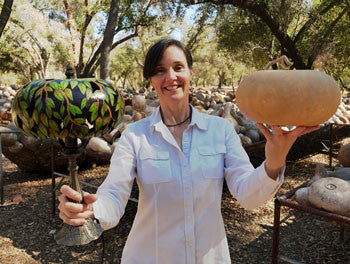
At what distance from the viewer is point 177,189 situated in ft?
4.72

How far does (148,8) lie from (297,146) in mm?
11446

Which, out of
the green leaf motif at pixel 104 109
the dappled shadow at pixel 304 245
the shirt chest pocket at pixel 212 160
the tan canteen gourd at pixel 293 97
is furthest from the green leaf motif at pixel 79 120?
the dappled shadow at pixel 304 245

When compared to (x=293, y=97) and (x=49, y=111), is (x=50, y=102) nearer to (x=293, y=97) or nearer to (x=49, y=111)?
(x=49, y=111)

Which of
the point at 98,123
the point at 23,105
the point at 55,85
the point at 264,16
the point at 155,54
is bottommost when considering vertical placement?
the point at 98,123

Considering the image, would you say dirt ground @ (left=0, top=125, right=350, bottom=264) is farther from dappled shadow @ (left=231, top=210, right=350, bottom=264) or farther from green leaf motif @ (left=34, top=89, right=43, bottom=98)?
green leaf motif @ (left=34, top=89, right=43, bottom=98)

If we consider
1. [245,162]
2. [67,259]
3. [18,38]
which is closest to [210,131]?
[245,162]

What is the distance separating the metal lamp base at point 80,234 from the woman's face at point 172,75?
5.42 feet

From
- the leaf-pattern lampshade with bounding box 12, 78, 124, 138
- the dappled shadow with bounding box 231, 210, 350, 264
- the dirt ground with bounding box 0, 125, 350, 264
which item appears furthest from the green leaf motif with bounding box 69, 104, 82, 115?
the dappled shadow with bounding box 231, 210, 350, 264

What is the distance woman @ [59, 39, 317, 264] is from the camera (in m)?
1.44

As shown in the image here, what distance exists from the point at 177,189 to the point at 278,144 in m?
0.51

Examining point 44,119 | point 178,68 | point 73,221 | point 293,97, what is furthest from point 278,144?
point 44,119

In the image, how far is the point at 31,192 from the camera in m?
5.15

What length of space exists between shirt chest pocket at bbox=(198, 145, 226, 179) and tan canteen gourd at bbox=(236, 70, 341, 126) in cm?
31

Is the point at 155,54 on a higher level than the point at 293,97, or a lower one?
higher
